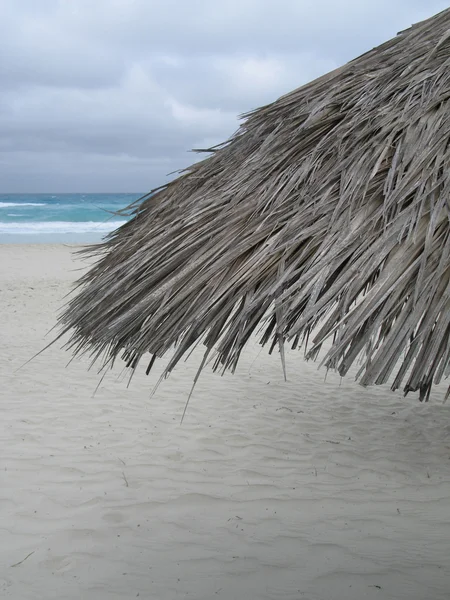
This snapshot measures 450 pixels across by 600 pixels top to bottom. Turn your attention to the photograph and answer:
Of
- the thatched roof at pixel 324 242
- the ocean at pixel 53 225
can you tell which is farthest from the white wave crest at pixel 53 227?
the thatched roof at pixel 324 242

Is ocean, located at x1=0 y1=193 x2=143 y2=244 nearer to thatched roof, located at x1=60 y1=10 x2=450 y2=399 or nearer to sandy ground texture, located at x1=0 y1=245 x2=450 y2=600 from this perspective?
sandy ground texture, located at x1=0 y1=245 x2=450 y2=600

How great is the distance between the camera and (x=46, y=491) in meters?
3.24

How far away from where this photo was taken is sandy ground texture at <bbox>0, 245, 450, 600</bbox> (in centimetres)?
255

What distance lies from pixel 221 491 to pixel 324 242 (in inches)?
77.1

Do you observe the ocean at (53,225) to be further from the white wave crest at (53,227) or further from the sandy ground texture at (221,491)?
the sandy ground texture at (221,491)

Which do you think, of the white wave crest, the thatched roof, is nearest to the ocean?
the white wave crest

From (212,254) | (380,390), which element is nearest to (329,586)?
(212,254)

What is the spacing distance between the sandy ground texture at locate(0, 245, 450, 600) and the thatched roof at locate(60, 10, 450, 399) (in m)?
0.99

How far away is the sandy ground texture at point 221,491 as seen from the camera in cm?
255

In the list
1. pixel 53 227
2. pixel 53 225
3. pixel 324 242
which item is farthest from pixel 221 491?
pixel 53 225

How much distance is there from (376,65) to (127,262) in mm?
1322

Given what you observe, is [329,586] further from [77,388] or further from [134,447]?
[77,388]

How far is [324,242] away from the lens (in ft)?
5.94

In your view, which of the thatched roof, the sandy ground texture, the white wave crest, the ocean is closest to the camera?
the thatched roof
